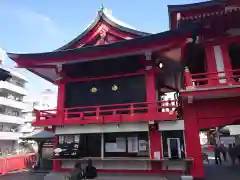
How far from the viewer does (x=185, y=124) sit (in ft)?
41.9

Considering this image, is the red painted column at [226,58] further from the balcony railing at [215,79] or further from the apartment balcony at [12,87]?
the apartment balcony at [12,87]

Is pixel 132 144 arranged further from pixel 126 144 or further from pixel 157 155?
pixel 157 155

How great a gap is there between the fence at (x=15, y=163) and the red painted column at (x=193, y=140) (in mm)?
17758

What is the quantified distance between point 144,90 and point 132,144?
371 centimetres

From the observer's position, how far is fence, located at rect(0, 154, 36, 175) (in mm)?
20859

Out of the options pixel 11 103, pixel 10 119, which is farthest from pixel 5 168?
pixel 11 103

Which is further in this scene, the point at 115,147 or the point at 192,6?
the point at 115,147

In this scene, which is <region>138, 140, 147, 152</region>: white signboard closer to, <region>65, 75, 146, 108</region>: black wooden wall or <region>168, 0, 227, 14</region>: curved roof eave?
<region>65, 75, 146, 108</region>: black wooden wall

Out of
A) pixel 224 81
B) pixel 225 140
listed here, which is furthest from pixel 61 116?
pixel 225 140

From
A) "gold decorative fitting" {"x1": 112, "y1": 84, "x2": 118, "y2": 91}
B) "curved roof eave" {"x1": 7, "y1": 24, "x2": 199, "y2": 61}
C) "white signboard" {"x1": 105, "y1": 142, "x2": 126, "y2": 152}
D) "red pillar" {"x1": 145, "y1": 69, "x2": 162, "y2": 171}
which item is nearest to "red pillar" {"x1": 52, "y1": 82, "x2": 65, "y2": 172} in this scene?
"curved roof eave" {"x1": 7, "y1": 24, "x2": 199, "y2": 61}

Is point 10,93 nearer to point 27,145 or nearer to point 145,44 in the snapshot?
point 27,145

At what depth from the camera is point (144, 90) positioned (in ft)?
48.4

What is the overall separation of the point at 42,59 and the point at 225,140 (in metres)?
24.2

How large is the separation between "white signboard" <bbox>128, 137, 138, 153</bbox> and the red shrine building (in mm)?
62
